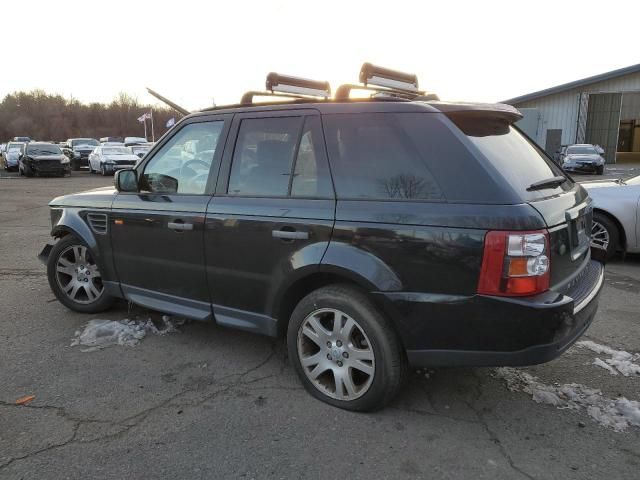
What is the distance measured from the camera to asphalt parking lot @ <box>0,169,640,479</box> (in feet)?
8.56

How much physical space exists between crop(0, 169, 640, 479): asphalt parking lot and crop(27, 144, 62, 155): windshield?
23903 millimetres

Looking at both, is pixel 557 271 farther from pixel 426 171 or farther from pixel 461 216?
pixel 426 171

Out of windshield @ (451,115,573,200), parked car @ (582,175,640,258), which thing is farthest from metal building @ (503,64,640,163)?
windshield @ (451,115,573,200)

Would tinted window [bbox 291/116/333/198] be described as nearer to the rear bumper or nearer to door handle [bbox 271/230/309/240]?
door handle [bbox 271/230/309/240]

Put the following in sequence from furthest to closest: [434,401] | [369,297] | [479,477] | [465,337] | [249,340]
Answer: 1. [249,340]
2. [434,401]
3. [369,297]
4. [465,337]
5. [479,477]

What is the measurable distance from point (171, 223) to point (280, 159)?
1017 millimetres

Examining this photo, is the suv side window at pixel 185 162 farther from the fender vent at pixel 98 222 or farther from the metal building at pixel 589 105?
the metal building at pixel 589 105

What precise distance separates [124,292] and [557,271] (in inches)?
132

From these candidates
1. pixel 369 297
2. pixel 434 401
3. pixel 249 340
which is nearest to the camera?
pixel 369 297

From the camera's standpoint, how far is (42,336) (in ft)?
14.2

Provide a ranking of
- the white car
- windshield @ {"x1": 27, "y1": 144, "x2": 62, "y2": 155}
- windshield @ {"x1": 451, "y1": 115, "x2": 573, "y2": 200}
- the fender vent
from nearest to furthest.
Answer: windshield @ {"x1": 451, "y1": 115, "x2": 573, "y2": 200}
the fender vent
windshield @ {"x1": 27, "y1": 144, "x2": 62, "y2": 155}
the white car

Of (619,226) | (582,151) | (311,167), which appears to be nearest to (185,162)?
(311,167)

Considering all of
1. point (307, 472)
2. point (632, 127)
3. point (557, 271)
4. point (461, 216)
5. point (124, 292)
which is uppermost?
point (632, 127)

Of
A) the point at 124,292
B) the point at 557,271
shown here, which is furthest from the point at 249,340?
the point at 557,271
